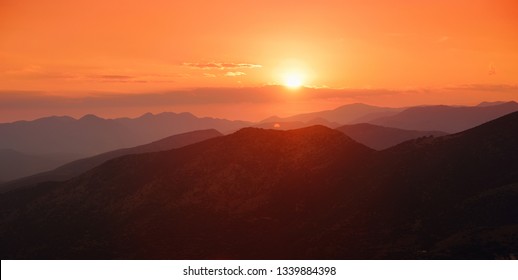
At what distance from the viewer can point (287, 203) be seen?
103000 millimetres

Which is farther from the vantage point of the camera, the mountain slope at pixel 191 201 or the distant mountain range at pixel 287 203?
the mountain slope at pixel 191 201

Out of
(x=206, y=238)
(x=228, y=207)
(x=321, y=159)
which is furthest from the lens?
(x=321, y=159)

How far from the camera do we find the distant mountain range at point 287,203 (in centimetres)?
7612

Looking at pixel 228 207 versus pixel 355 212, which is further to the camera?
pixel 228 207

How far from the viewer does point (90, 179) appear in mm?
135000

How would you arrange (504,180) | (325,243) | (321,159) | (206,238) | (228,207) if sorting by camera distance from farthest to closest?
(321,159), (228,207), (206,238), (504,180), (325,243)

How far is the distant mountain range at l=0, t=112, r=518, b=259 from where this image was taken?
76125 millimetres

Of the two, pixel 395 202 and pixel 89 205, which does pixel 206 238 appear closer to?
pixel 395 202

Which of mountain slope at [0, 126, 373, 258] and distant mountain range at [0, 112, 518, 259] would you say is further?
mountain slope at [0, 126, 373, 258]

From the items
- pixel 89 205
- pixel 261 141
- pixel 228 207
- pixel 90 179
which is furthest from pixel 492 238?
pixel 90 179

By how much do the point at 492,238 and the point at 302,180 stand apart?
51.7 metres

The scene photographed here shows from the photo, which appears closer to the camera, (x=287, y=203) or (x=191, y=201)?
(x=287, y=203)

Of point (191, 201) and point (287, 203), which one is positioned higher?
point (191, 201)

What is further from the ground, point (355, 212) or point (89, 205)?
point (89, 205)
